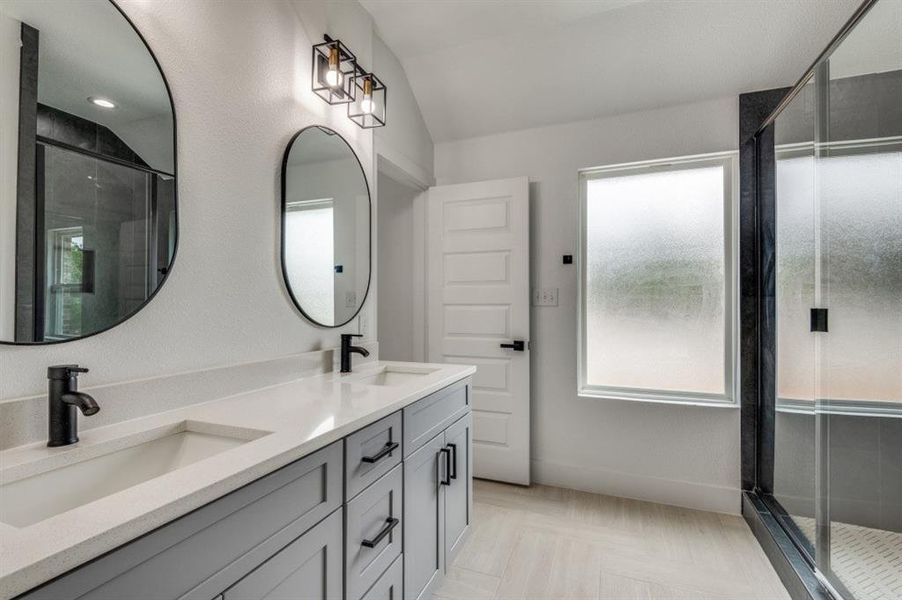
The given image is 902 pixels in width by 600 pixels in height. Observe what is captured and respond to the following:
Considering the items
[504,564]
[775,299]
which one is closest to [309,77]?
[504,564]

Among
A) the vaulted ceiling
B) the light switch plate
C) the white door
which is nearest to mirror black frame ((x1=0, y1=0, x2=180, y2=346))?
the vaulted ceiling

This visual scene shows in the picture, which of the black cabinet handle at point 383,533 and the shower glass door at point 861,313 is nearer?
the black cabinet handle at point 383,533

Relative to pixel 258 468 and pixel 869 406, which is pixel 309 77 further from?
pixel 869 406

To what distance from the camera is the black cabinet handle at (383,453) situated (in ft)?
Result: 3.86

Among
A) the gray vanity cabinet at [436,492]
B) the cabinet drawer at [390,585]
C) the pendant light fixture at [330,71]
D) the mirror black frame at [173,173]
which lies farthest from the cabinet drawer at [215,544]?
the pendant light fixture at [330,71]

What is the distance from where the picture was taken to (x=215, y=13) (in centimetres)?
138

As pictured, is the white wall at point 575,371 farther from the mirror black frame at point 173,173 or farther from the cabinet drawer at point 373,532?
the mirror black frame at point 173,173

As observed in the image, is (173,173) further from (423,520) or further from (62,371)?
(423,520)

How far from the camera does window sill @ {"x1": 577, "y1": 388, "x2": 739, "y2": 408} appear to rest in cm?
245

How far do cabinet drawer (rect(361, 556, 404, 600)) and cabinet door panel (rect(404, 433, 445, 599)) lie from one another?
34 millimetres

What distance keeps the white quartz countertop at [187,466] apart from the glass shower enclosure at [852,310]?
1.65 metres

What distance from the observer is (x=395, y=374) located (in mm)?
1988

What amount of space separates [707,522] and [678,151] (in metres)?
2.13

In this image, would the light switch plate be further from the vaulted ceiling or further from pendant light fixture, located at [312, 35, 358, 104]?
pendant light fixture, located at [312, 35, 358, 104]
